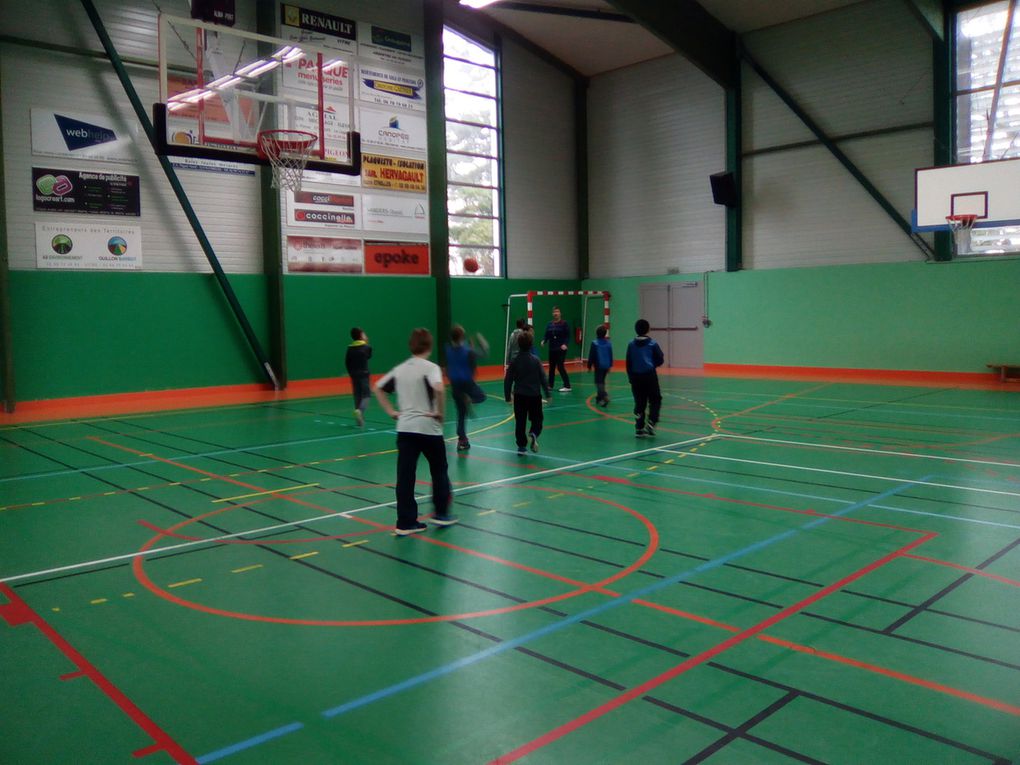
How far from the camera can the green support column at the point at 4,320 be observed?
16.6m

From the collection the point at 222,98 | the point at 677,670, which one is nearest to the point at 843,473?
the point at 677,670

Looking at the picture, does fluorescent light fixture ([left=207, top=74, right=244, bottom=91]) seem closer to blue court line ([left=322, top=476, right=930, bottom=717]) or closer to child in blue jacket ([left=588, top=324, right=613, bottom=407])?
child in blue jacket ([left=588, top=324, right=613, bottom=407])

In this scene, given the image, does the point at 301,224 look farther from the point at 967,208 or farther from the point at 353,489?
the point at 967,208

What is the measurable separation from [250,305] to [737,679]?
18.6m

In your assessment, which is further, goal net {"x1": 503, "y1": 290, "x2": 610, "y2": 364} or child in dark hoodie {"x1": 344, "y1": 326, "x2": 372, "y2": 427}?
goal net {"x1": 503, "y1": 290, "x2": 610, "y2": 364}

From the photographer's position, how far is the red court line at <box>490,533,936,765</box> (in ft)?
12.1

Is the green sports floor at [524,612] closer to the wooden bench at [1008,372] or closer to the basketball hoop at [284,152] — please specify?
the basketball hoop at [284,152]

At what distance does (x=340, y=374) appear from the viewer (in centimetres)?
2241

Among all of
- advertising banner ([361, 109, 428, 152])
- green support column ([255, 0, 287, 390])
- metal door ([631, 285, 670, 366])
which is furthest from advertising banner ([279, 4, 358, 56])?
metal door ([631, 285, 670, 366])

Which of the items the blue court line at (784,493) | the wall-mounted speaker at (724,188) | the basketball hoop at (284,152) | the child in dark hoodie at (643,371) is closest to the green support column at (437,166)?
the basketball hoop at (284,152)

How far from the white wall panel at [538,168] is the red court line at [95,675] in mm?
21935

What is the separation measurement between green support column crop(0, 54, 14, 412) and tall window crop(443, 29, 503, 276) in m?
11.9

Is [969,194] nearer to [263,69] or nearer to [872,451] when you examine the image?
[872,451]

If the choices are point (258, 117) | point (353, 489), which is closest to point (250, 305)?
point (258, 117)
